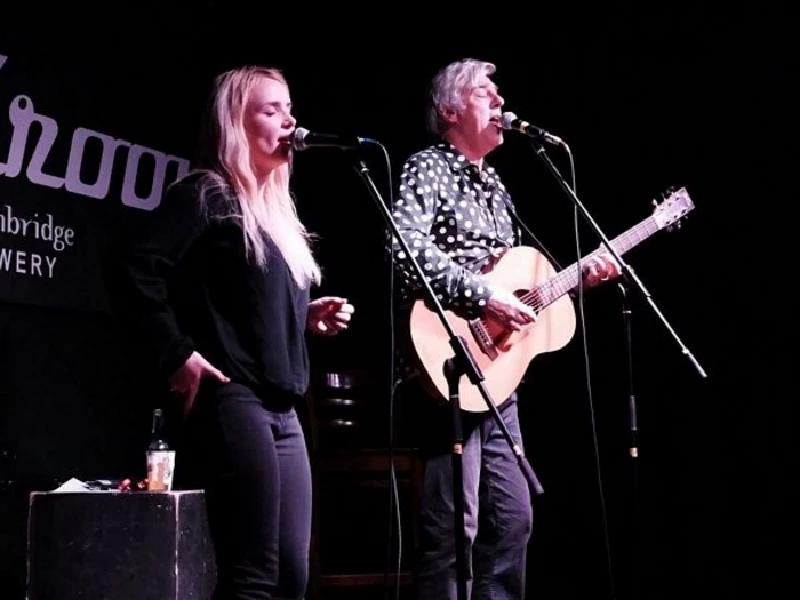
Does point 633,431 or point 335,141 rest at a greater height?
point 335,141

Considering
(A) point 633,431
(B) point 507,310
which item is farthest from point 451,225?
(A) point 633,431

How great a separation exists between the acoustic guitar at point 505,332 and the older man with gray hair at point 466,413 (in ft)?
0.14

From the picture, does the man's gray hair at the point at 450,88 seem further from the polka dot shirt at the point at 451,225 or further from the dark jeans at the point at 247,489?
the dark jeans at the point at 247,489

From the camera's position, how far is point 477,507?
9.79ft

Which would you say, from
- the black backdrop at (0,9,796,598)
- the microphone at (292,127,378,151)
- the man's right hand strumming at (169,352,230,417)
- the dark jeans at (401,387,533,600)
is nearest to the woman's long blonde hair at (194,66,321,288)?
the microphone at (292,127,378,151)

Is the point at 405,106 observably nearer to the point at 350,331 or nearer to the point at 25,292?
the point at 350,331

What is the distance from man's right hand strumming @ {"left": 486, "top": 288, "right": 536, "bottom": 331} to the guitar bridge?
5.1 inches

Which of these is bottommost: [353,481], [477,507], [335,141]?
[477,507]

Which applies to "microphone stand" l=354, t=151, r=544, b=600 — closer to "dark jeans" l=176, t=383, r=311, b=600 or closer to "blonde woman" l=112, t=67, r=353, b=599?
"blonde woman" l=112, t=67, r=353, b=599

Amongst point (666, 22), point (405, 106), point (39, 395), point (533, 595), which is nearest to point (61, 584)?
point (39, 395)

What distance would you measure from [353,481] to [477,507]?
1.71 meters

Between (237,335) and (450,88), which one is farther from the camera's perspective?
(450,88)

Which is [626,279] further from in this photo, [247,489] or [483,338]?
[247,489]

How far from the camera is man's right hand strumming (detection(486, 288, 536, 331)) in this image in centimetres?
308
